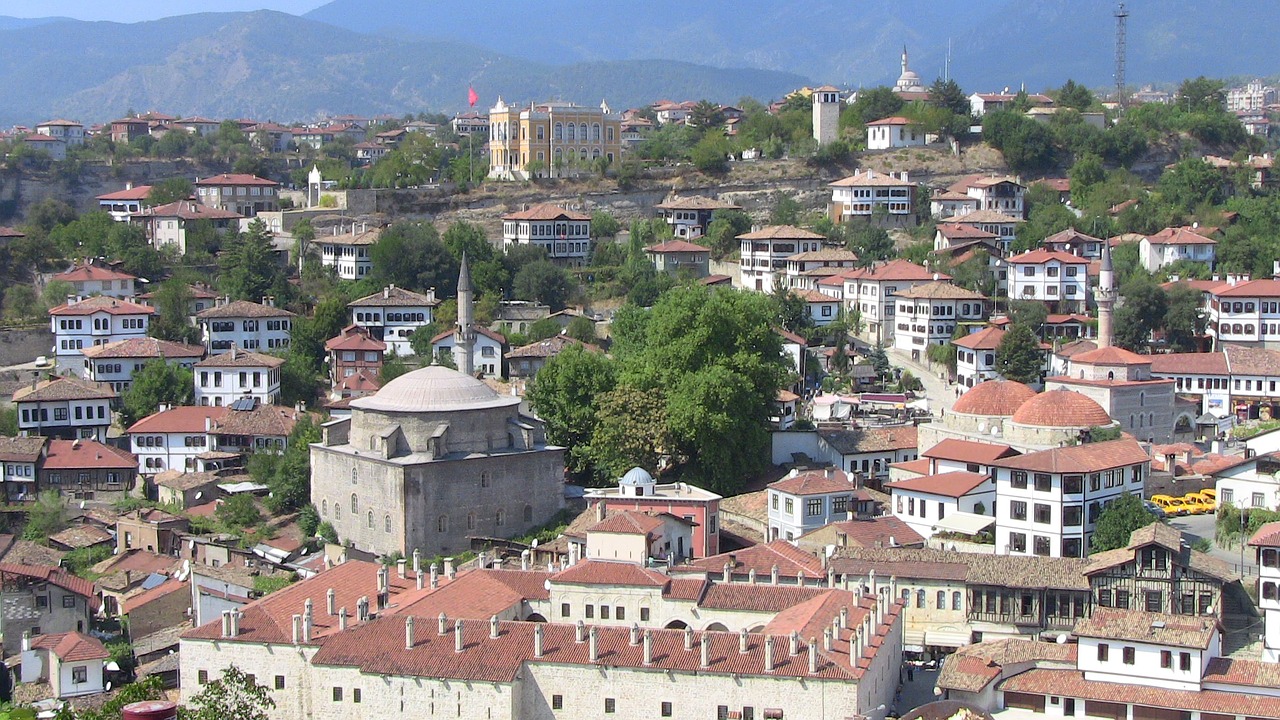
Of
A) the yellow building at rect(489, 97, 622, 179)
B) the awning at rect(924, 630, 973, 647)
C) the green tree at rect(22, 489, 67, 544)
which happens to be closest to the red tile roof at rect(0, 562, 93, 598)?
the green tree at rect(22, 489, 67, 544)

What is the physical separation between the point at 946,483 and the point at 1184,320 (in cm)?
1695

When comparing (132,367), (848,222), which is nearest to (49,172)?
(132,367)

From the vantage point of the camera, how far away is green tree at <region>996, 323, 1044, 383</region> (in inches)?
1821

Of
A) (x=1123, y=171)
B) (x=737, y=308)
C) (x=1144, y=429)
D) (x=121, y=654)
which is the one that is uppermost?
(x=1123, y=171)

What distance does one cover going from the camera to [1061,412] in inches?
1486

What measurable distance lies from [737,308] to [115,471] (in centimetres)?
1620

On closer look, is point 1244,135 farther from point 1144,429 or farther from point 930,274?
point 1144,429

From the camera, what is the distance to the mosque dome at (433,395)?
37.8 m

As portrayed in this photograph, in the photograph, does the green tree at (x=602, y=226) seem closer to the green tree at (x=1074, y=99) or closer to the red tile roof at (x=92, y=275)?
the red tile roof at (x=92, y=275)

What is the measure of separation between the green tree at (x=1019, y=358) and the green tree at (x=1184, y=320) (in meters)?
5.67

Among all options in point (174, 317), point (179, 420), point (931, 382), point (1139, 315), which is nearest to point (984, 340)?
point (931, 382)

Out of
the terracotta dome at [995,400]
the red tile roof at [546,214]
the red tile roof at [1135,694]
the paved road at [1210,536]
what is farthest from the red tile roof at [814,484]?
the red tile roof at [546,214]

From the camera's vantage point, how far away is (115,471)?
44.3 m

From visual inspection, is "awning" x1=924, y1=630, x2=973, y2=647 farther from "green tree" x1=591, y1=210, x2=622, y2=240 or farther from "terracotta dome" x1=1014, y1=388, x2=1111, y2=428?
"green tree" x1=591, y1=210, x2=622, y2=240
